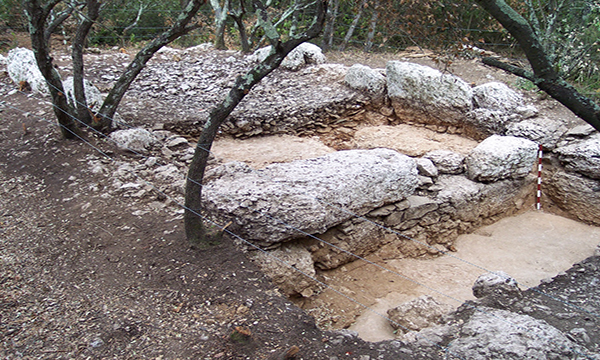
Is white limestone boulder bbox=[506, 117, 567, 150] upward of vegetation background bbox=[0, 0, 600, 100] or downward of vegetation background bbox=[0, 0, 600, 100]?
downward

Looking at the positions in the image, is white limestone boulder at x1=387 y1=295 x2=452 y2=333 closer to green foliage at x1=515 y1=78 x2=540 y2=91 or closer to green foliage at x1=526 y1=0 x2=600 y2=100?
green foliage at x1=515 y1=78 x2=540 y2=91

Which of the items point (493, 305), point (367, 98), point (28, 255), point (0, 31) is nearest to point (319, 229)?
point (493, 305)

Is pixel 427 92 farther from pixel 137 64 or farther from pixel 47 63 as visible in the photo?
pixel 47 63

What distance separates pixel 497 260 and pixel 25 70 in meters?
7.60

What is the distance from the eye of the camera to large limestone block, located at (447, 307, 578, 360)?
2.93 meters

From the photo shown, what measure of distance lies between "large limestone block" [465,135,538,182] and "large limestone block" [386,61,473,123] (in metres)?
1.10

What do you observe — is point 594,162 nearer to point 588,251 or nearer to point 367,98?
point 588,251

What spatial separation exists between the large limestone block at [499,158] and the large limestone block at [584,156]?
693mm

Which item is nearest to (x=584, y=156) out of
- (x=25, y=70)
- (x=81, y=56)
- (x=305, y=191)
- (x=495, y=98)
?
(x=495, y=98)

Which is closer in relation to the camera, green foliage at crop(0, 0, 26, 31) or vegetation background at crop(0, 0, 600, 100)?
vegetation background at crop(0, 0, 600, 100)

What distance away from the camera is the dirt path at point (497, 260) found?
458 centimetres

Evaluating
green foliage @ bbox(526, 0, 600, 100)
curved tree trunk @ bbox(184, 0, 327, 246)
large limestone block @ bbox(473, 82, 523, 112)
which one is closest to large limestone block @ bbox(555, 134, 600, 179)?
large limestone block @ bbox(473, 82, 523, 112)

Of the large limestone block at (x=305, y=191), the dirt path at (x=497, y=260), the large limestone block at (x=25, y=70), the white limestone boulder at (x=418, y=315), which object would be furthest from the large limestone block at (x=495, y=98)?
the large limestone block at (x=25, y=70)

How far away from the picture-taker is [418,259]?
5.41m
